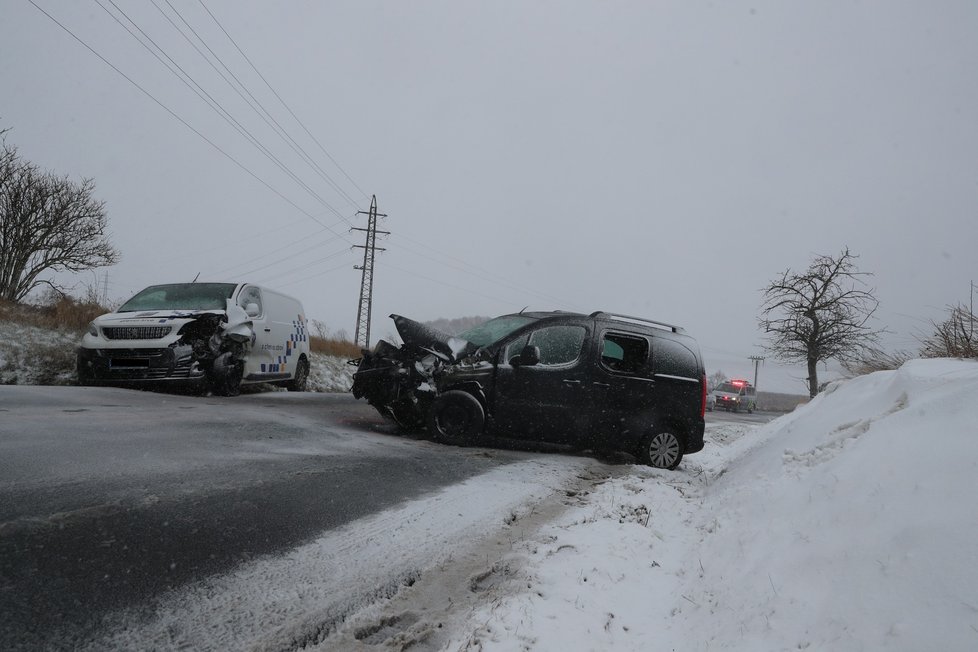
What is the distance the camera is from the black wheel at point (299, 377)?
12.1 meters

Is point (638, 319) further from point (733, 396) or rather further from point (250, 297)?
point (733, 396)

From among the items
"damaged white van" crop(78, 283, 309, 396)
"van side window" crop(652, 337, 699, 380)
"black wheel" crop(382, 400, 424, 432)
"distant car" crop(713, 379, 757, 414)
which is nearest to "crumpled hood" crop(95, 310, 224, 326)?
"damaged white van" crop(78, 283, 309, 396)

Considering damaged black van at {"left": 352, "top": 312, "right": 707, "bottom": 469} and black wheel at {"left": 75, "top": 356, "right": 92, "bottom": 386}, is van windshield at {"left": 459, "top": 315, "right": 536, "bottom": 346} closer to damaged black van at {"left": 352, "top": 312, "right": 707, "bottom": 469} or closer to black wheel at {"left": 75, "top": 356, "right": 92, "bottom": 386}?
damaged black van at {"left": 352, "top": 312, "right": 707, "bottom": 469}

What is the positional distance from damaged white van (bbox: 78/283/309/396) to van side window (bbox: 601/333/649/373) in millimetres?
5925

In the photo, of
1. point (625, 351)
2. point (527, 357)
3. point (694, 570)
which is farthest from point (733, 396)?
point (694, 570)

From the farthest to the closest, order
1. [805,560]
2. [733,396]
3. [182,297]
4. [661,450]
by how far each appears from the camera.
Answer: [733,396] → [182,297] → [661,450] → [805,560]

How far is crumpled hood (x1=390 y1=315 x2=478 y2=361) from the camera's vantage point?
7137 millimetres

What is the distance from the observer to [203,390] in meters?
9.26

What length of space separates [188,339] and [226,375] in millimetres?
828

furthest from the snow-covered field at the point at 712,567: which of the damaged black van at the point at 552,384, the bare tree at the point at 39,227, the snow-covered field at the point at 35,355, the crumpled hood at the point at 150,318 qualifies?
the bare tree at the point at 39,227

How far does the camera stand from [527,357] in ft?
22.2

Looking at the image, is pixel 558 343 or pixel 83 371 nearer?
pixel 558 343

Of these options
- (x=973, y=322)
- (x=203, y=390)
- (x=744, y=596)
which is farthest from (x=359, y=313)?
(x=744, y=596)

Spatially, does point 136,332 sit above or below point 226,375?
above
